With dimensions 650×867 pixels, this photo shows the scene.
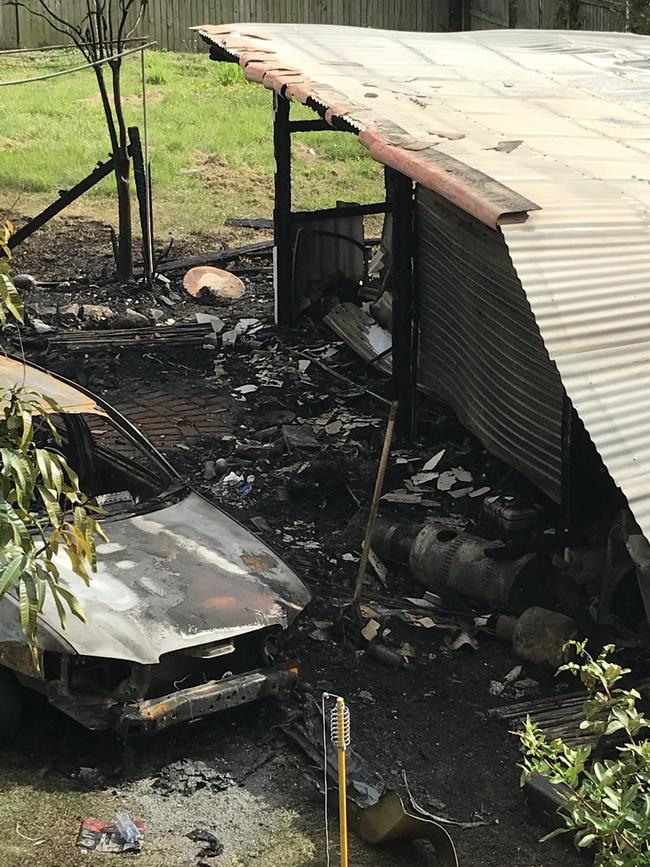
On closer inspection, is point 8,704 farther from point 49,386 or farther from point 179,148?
point 179,148

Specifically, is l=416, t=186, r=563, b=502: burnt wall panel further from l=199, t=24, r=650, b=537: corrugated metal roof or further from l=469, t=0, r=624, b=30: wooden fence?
l=469, t=0, r=624, b=30: wooden fence

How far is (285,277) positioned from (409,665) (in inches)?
263

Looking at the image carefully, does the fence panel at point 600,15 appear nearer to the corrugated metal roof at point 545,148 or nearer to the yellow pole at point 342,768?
the corrugated metal roof at point 545,148

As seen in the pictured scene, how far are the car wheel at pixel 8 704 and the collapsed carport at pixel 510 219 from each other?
301 centimetres

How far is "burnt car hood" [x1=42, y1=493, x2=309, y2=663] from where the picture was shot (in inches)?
228

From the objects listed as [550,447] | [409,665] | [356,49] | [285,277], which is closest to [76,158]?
[285,277]

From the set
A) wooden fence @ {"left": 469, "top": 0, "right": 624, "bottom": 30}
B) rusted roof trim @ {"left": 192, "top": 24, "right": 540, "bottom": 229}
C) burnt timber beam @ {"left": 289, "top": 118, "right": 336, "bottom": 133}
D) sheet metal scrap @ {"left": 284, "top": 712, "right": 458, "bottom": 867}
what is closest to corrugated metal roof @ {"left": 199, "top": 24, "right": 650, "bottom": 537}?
rusted roof trim @ {"left": 192, "top": 24, "right": 540, "bottom": 229}

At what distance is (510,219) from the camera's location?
5953 mm

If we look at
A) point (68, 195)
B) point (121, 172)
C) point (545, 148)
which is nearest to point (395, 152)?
point (545, 148)

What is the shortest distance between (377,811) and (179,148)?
15598 mm

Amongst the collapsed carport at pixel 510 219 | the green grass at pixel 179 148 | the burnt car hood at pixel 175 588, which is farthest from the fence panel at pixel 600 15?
the burnt car hood at pixel 175 588

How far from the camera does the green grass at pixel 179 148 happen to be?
17516mm

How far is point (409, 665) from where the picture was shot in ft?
22.9

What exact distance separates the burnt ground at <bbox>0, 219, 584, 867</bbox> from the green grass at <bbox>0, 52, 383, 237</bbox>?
5.42 metres
